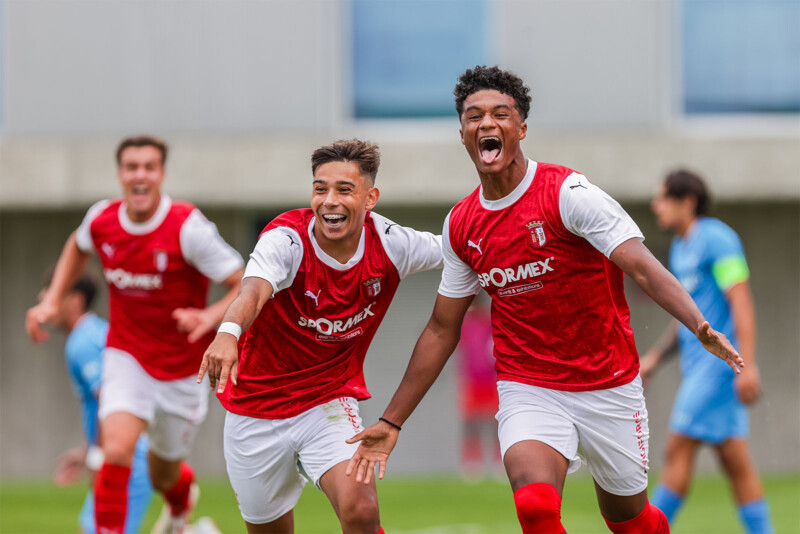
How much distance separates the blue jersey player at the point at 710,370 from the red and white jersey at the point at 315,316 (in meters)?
2.26

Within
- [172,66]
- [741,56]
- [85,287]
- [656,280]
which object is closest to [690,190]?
[656,280]

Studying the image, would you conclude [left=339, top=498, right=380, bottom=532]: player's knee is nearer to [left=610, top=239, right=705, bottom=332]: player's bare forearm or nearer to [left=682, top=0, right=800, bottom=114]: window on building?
[left=610, top=239, right=705, bottom=332]: player's bare forearm

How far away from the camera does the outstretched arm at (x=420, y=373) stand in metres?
4.98

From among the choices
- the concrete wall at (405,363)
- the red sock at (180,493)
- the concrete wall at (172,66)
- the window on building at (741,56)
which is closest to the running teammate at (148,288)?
the red sock at (180,493)

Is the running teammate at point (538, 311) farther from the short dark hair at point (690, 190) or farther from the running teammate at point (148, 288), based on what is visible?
the short dark hair at point (690, 190)

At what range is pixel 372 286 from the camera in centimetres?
→ 519

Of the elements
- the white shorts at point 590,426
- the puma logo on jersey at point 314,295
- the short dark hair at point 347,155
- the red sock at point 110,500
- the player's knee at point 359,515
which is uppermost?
the short dark hair at point 347,155

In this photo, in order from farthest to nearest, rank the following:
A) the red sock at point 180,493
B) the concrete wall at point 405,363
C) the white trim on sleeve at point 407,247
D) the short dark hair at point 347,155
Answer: the concrete wall at point 405,363
the red sock at point 180,493
the white trim on sleeve at point 407,247
the short dark hair at point 347,155

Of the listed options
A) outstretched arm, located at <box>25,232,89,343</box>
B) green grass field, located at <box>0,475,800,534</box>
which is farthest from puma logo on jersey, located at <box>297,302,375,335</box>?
green grass field, located at <box>0,475,800,534</box>

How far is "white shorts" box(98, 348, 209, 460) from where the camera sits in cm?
695

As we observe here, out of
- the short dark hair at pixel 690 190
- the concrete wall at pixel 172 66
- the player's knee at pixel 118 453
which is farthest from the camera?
the concrete wall at pixel 172 66

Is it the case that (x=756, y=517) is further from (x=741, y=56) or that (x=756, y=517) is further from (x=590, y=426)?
(x=741, y=56)

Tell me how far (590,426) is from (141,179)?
341cm

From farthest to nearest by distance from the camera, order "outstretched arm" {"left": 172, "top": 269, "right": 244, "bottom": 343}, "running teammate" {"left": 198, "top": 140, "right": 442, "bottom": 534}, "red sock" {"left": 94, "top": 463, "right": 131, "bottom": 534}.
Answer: "red sock" {"left": 94, "top": 463, "right": 131, "bottom": 534}, "outstretched arm" {"left": 172, "top": 269, "right": 244, "bottom": 343}, "running teammate" {"left": 198, "top": 140, "right": 442, "bottom": 534}
